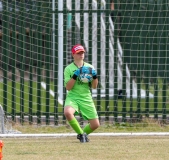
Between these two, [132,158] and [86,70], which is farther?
[86,70]

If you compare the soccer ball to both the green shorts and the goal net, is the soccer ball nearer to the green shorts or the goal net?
the green shorts

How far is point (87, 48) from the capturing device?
1238 centimetres

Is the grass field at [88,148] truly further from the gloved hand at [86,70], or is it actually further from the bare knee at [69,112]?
the gloved hand at [86,70]

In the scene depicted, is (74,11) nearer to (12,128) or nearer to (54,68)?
(54,68)

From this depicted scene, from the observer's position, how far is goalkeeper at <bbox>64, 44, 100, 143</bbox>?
9.58m

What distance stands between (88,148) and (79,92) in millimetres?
1013

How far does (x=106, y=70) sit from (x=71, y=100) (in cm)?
240

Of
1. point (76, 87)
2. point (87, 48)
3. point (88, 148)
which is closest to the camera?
point (88, 148)

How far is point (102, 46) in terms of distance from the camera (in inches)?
485

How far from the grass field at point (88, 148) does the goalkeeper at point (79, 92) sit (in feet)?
0.86

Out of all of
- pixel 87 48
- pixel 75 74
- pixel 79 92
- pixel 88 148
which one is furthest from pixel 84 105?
pixel 87 48

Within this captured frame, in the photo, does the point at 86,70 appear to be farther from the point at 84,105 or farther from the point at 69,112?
the point at 69,112

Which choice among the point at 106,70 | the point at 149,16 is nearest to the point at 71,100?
the point at 106,70

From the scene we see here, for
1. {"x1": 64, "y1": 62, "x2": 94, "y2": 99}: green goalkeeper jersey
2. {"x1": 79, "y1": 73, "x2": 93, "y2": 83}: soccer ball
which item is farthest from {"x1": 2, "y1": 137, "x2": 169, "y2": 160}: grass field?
{"x1": 79, "y1": 73, "x2": 93, "y2": 83}: soccer ball
